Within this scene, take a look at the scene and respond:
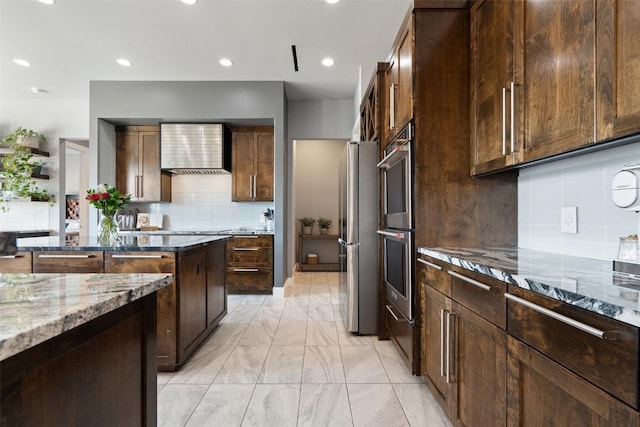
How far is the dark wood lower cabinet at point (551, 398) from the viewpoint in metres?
0.72

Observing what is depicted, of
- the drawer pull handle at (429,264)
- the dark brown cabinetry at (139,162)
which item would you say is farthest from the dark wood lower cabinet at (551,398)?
the dark brown cabinetry at (139,162)

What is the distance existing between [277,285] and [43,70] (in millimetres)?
3964

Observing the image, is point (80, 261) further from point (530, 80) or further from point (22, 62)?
point (22, 62)

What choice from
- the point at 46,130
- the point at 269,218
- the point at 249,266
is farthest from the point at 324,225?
the point at 46,130

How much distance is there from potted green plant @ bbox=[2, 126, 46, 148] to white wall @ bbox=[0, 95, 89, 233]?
0.17m

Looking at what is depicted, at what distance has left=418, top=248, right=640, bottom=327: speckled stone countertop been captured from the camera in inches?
28.7

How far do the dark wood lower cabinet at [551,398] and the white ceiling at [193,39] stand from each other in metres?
Result: 2.98

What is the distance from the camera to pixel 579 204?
1582 millimetres

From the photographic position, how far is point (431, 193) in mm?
1998

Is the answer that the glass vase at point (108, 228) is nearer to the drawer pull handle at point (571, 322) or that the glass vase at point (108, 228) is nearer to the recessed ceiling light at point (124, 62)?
the recessed ceiling light at point (124, 62)

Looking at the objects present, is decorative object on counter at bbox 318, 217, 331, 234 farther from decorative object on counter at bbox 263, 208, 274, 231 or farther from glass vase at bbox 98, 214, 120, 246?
glass vase at bbox 98, 214, 120, 246

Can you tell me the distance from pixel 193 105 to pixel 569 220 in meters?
4.38

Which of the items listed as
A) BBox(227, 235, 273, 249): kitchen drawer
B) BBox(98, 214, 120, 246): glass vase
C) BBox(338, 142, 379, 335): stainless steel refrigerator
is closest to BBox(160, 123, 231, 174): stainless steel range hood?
BBox(227, 235, 273, 249): kitchen drawer

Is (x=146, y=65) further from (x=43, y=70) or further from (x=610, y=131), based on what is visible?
(x=610, y=131)
